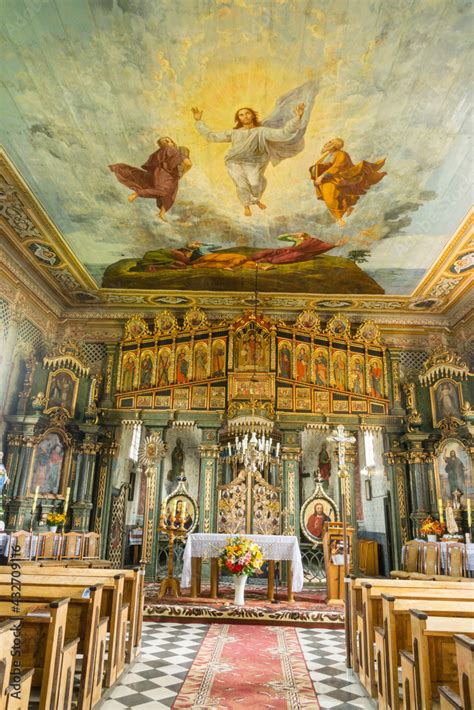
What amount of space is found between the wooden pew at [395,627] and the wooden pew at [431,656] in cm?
45

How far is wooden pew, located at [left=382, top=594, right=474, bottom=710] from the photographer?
4.13 metres

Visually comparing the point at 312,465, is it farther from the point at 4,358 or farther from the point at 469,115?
the point at 469,115

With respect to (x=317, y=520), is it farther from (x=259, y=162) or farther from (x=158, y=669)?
(x=259, y=162)

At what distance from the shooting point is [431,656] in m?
3.63

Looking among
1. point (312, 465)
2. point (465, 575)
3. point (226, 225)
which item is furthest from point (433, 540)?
point (226, 225)

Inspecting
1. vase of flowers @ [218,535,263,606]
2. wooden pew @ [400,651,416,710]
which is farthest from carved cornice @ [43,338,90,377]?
wooden pew @ [400,651,416,710]

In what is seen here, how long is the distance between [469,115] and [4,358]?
1122 cm

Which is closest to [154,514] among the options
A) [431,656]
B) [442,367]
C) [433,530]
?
[433,530]

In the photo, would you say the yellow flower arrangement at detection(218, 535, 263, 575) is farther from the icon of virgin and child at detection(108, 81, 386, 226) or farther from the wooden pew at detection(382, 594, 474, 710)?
the icon of virgin and child at detection(108, 81, 386, 226)

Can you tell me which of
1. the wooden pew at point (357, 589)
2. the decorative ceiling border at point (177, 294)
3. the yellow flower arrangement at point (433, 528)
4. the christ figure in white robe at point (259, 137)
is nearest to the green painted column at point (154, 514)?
the decorative ceiling border at point (177, 294)

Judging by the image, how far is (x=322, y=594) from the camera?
11508mm

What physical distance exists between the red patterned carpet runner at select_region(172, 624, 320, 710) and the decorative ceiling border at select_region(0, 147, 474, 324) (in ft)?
30.8

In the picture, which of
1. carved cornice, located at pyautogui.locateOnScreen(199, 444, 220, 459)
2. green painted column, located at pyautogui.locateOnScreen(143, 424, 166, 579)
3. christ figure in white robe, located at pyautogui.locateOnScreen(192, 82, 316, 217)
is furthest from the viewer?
carved cornice, located at pyautogui.locateOnScreen(199, 444, 220, 459)

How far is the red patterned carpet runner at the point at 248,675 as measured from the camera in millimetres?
4793
